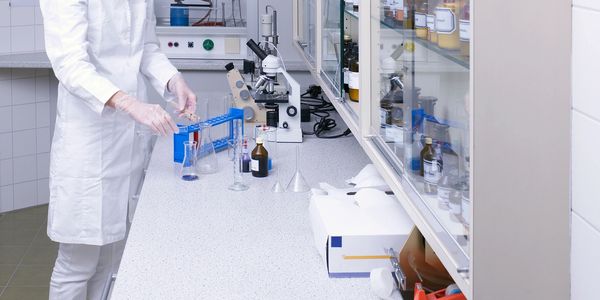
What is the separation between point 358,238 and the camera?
1.85 metres

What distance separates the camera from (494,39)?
1171 millimetres

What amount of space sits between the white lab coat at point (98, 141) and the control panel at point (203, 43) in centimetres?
205

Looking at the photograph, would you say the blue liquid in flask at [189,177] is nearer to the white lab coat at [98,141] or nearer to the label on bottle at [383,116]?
the white lab coat at [98,141]

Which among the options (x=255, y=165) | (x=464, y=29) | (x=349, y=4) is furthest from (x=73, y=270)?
(x=464, y=29)

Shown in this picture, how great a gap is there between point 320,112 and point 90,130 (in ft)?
4.18

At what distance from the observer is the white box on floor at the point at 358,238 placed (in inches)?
73.1

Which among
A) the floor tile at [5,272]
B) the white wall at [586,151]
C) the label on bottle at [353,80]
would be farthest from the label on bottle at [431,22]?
the floor tile at [5,272]

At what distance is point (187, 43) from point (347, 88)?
8.24 feet

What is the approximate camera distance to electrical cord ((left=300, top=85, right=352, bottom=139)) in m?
3.42

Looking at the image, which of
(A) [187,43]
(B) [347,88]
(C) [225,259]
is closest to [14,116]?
(A) [187,43]

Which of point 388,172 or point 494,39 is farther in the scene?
point 388,172

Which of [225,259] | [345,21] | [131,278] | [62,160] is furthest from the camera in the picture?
[62,160]

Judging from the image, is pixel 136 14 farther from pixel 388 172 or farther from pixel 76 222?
pixel 388 172

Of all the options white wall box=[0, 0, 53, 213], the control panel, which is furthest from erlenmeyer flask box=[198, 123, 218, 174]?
white wall box=[0, 0, 53, 213]
